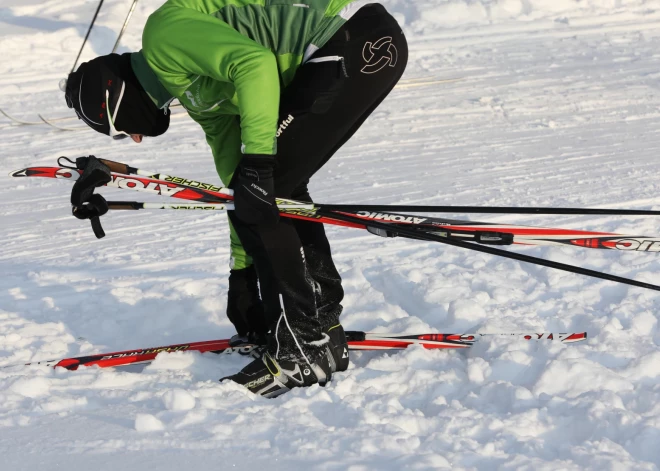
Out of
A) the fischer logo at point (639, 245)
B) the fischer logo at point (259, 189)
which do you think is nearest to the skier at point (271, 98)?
the fischer logo at point (259, 189)

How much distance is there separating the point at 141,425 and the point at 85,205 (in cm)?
90

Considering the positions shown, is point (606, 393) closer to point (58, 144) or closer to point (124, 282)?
point (124, 282)

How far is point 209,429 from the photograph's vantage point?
2.37 meters

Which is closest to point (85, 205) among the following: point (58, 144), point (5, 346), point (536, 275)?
point (5, 346)

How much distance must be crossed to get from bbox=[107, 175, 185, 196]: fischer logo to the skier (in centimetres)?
17

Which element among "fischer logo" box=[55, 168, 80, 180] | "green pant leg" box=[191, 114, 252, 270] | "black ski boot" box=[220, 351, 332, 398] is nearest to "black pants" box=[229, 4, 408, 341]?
"black ski boot" box=[220, 351, 332, 398]

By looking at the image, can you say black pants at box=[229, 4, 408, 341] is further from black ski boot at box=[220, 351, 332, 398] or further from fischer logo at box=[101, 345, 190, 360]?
fischer logo at box=[101, 345, 190, 360]

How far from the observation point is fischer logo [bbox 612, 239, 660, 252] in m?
2.86

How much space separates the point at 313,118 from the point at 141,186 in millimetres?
764

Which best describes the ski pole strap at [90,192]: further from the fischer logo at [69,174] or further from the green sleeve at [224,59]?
the green sleeve at [224,59]

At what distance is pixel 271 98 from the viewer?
2445 mm

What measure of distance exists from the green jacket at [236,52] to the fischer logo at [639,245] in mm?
1321

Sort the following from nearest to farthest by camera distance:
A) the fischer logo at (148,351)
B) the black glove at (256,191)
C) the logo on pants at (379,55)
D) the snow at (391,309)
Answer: the snow at (391,309) → the black glove at (256,191) → the logo on pants at (379,55) → the fischer logo at (148,351)

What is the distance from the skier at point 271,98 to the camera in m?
2.44
